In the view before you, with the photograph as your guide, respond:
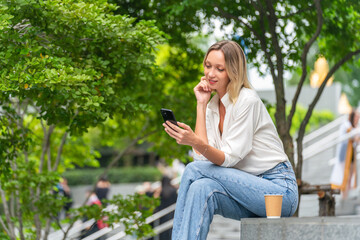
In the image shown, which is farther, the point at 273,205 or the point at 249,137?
the point at 249,137

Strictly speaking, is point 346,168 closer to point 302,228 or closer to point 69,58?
point 69,58

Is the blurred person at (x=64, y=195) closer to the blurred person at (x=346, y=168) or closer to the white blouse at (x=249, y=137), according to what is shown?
the white blouse at (x=249, y=137)

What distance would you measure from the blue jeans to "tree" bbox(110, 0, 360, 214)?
2.46 metres

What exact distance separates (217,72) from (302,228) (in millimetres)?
1189

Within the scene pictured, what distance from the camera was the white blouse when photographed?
3346 millimetres

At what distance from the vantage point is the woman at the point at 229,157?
3.21 metres

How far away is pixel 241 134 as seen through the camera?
3381 millimetres

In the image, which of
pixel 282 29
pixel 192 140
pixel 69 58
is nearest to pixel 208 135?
pixel 192 140

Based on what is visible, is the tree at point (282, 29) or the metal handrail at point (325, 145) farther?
the metal handrail at point (325, 145)

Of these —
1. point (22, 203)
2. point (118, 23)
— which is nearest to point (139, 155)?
point (22, 203)

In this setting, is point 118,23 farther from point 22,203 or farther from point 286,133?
point 22,203

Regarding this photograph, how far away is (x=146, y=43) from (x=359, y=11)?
2.28 m

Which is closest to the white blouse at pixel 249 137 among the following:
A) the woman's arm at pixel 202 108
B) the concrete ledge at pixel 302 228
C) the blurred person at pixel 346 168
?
the woman's arm at pixel 202 108

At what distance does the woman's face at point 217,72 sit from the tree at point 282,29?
205 centimetres
